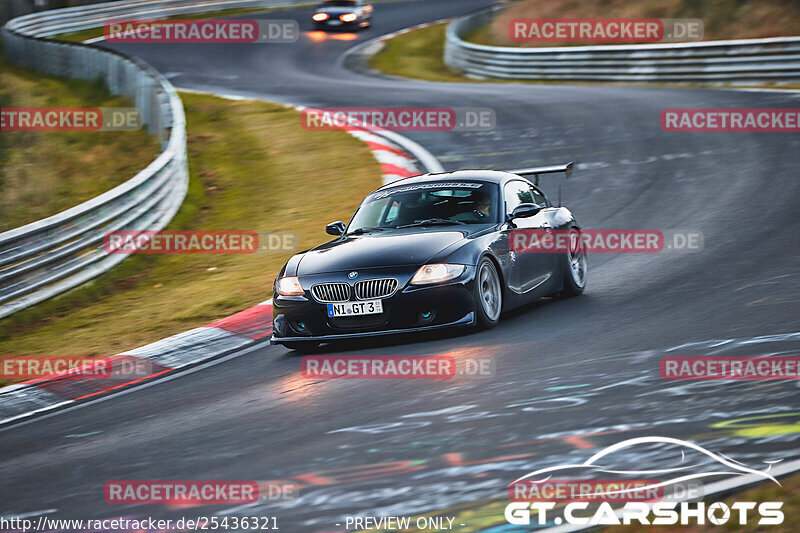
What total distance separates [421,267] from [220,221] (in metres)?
7.56

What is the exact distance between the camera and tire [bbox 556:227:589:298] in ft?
35.3

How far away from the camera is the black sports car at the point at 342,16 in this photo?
4241 centimetres

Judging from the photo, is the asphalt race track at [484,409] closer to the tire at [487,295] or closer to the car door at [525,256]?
the tire at [487,295]

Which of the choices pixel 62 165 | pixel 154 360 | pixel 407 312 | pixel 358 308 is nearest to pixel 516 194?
pixel 407 312

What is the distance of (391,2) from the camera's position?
51.2 metres

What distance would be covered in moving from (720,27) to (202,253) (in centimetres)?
2062

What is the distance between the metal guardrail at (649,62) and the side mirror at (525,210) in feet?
52.6

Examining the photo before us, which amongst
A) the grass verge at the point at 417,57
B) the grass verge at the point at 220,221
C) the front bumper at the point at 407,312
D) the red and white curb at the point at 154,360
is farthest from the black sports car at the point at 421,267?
the grass verge at the point at 417,57

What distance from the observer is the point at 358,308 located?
880 centimetres

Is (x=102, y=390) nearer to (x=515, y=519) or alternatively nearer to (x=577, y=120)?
(x=515, y=519)

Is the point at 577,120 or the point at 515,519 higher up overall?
the point at 515,519

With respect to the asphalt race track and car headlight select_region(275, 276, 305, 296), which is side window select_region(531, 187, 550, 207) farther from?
car headlight select_region(275, 276, 305, 296)

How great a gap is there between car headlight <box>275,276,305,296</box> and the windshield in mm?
1065

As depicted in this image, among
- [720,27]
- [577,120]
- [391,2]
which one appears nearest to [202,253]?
[577,120]
